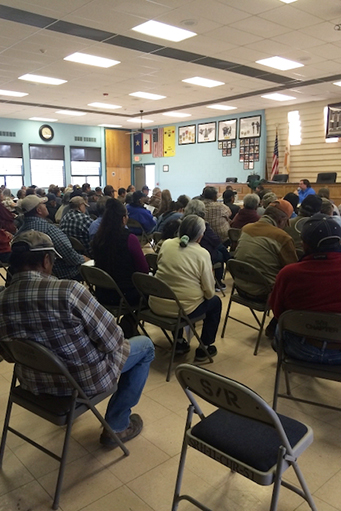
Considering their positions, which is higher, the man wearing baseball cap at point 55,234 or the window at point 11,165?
the window at point 11,165

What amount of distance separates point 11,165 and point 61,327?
13873mm

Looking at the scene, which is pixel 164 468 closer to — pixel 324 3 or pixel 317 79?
pixel 324 3

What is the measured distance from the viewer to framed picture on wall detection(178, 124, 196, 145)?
48.9 ft

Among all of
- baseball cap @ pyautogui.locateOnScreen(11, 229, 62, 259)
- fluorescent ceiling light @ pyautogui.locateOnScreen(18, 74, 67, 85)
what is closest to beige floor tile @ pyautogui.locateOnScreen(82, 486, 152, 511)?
baseball cap @ pyautogui.locateOnScreen(11, 229, 62, 259)

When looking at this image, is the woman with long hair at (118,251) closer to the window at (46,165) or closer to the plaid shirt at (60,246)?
the plaid shirt at (60,246)

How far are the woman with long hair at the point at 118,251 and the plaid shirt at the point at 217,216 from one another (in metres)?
2.28

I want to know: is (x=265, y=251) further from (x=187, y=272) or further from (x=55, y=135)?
(x=55, y=135)

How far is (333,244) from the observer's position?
226 centimetres

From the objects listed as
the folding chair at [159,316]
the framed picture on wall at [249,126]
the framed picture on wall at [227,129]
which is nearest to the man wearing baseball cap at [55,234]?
the folding chair at [159,316]

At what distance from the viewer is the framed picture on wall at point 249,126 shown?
12.7 m

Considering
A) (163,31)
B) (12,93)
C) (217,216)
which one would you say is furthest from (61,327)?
(12,93)

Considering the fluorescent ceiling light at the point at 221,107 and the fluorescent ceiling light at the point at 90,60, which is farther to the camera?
the fluorescent ceiling light at the point at 221,107

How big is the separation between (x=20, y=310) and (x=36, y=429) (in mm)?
1047

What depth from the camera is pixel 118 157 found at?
669 inches
